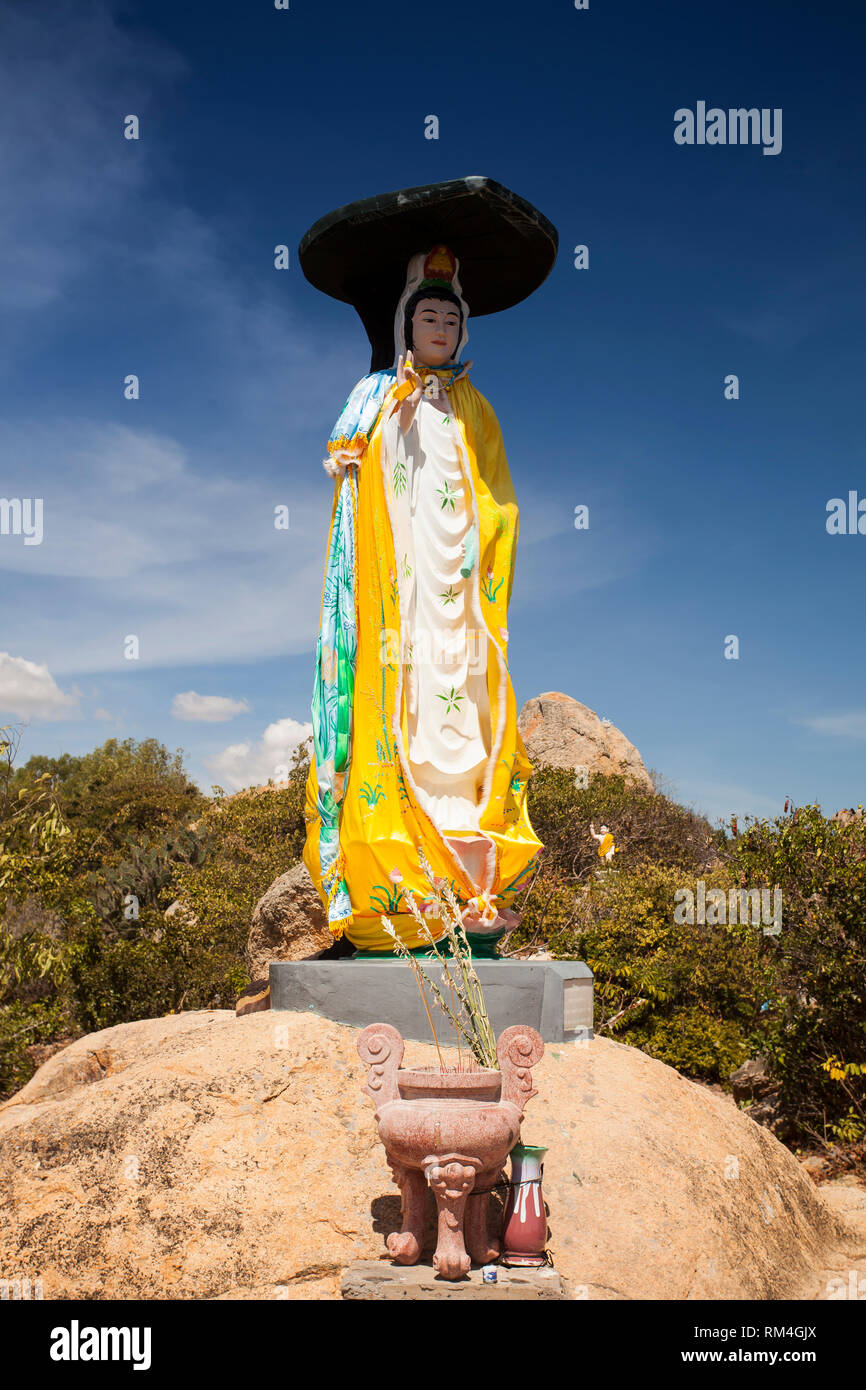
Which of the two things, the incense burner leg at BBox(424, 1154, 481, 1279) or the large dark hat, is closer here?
the incense burner leg at BBox(424, 1154, 481, 1279)

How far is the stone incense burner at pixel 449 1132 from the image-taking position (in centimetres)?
384

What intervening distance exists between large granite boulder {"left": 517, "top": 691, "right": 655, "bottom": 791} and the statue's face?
17245 millimetres

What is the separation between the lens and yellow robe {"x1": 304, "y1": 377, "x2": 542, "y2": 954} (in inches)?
236

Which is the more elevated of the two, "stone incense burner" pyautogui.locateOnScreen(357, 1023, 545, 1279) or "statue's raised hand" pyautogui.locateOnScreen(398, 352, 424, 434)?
"statue's raised hand" pyautogui.locateOnScreen(398, 352, 424, 434)

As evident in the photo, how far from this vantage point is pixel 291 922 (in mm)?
9578

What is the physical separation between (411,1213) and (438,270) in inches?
204

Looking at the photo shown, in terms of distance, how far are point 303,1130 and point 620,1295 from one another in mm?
1523

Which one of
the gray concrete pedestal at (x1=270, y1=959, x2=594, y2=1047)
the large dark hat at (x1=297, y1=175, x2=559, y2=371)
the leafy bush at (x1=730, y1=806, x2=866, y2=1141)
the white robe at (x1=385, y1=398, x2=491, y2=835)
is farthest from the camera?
the leafy bush at (x1=730, y1=806, x2=866, y2=1141)

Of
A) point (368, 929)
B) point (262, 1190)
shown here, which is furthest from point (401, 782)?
point (262, 1190)

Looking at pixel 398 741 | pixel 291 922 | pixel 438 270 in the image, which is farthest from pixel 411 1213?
pixel 291 922

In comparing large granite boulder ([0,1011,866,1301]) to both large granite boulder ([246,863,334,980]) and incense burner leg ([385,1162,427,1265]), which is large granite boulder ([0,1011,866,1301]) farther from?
large granite boulder ([246,863,334,980])

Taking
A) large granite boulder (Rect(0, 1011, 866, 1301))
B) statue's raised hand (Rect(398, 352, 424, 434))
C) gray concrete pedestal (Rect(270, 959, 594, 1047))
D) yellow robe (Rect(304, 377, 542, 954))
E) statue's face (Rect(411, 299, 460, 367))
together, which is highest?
statue's face (Rect(411, 299, 460, 367))

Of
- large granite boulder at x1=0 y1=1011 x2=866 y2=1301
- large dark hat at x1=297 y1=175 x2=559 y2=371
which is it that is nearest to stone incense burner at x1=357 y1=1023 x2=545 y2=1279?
large granite boulder at x1=0 y1=1011 x2=866 y2=1301

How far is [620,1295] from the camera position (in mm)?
4250
